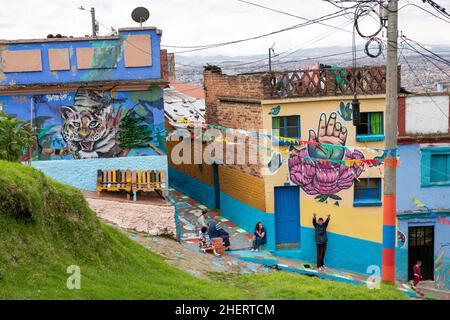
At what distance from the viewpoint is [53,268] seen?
33.1 ft

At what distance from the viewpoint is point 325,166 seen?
22281mm

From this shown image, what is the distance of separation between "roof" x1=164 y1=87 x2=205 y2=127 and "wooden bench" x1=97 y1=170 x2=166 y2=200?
6.78 meters

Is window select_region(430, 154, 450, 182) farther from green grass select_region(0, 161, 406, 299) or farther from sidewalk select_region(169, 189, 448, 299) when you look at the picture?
green grass select_region(0, 161, 406, 299)

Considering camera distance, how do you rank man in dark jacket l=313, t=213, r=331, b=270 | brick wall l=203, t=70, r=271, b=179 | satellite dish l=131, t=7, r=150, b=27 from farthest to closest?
brick wall l=203, t=70, r=271, b=179, man in dark jacket l=313, t=213, r=331, b=270, satellite dish l=131, t=7, r=150, b=27

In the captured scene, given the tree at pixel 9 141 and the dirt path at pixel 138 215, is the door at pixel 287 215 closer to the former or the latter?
the dirt path at pixel 138 215

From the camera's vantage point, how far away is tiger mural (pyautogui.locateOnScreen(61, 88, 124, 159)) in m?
21.1

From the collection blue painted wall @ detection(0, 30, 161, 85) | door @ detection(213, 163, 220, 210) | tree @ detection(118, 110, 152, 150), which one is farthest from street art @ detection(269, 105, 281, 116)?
door @ detection(213, 163, 220, 210)

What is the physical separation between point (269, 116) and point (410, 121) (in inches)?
186

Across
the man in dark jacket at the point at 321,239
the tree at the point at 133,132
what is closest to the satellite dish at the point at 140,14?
the tree at the point at 133,132

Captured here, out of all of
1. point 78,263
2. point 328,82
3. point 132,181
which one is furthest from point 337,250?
point 78,263

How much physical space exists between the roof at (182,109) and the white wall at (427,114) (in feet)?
31.4

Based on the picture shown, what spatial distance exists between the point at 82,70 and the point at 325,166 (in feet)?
27.6

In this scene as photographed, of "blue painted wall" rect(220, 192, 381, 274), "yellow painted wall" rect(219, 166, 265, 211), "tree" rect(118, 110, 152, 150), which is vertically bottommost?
"blue painted wall" rect(220, 192, 381, 274)
